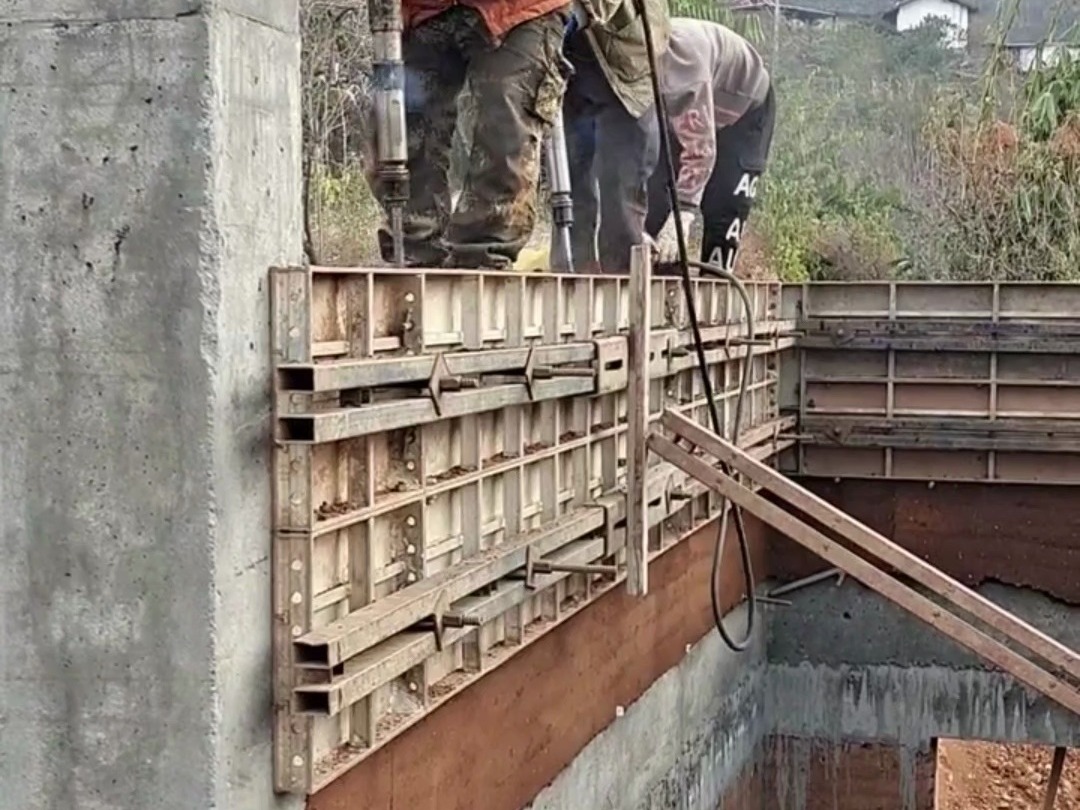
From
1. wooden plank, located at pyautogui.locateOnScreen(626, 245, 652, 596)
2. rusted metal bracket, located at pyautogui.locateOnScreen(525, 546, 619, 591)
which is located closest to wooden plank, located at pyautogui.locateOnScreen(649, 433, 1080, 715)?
wooden plank, located at pyautogui.locateOnScreen(626, 245, 652, 596)

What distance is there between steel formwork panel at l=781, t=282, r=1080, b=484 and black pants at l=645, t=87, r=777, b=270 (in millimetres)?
555

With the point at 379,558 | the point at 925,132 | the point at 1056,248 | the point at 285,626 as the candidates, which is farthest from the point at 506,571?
the point at 925,132

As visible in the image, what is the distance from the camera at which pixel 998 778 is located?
13.2 meters

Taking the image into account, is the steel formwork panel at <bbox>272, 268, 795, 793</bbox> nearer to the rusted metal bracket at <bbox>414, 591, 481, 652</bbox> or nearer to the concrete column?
the rusted metal bracket at <bbox>414, 591, 481, 652</bbox>

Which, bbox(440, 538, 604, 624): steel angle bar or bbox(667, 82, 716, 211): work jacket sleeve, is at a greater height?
bbox(667, 82, 716, 211): work jacket sleeve

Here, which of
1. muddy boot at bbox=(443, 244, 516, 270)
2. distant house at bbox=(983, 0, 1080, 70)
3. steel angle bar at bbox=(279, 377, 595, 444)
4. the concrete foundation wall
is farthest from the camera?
distant house at bbox=(983, 0, 1080, 70)

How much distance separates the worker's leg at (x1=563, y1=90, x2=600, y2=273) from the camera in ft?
25.1

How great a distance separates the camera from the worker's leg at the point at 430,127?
Answer: 5.78m

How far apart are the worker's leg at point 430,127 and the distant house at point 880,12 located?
16.2 metres

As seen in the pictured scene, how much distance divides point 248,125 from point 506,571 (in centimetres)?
193

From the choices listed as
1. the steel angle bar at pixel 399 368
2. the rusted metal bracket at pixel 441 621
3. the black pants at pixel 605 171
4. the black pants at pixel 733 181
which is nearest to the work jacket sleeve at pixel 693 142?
the black pants at pixel 605 171

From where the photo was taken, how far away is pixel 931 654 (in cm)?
965

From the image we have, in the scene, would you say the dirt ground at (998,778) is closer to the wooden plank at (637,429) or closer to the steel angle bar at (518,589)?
the wooden plank at (637,429)

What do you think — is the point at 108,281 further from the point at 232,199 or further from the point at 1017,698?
the point at 1017,698
